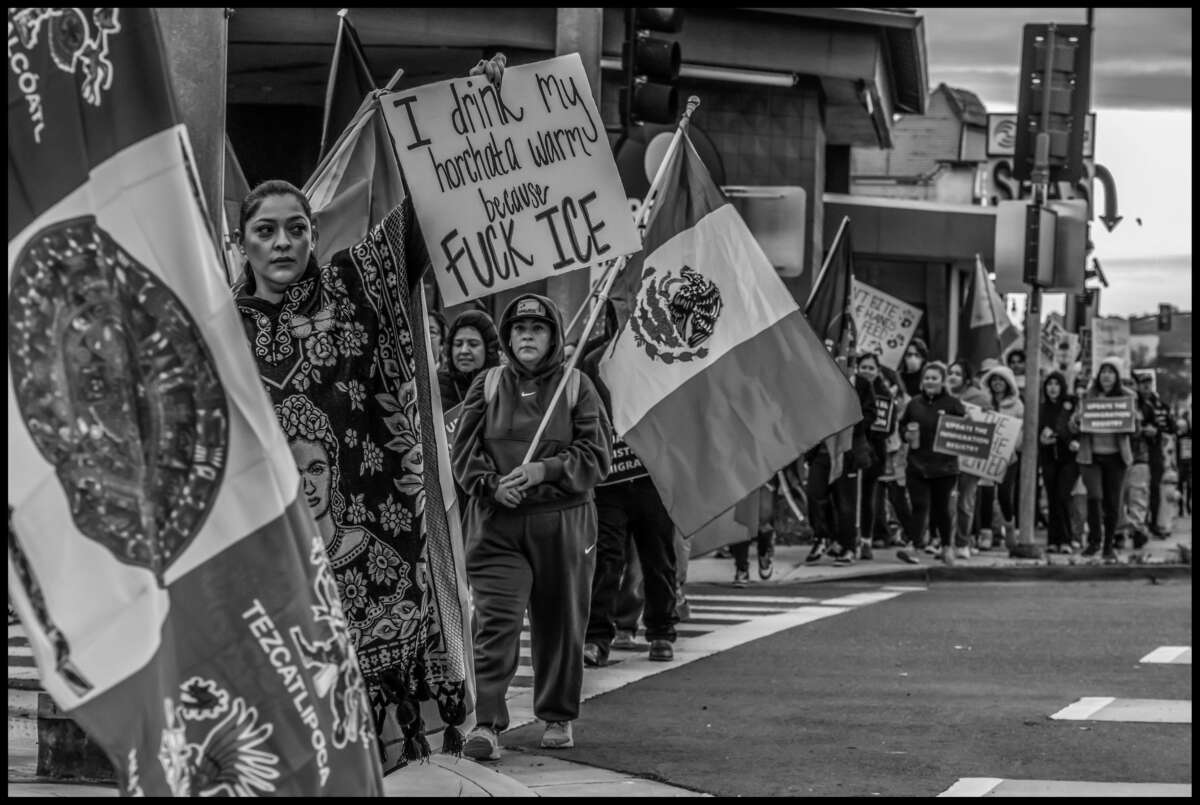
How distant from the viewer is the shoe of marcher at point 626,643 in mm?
11672

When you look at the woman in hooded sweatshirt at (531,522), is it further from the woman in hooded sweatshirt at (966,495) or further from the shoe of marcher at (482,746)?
the woman in hooded sweatshirt at (966,495)

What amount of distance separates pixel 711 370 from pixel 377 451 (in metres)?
3.64

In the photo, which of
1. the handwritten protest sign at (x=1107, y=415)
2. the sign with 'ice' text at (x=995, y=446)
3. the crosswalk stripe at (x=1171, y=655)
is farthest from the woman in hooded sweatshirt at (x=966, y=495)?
the crosswalk stripe at (x=1171, y=655)

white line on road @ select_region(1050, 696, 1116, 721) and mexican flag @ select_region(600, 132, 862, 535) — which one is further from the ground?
mexican flag @ select_region(600, 132, 862, 535)

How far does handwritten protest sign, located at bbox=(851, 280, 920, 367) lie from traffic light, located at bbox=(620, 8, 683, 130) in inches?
365

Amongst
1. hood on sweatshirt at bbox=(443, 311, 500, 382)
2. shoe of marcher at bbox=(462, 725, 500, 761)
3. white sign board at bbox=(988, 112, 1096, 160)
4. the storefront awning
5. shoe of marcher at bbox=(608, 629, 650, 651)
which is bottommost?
shoe of marcher at bbox=(608, 629, 650, 651)

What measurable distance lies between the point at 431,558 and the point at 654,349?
3.48 meters

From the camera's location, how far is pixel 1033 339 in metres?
18.9

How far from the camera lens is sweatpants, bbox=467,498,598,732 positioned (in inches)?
311

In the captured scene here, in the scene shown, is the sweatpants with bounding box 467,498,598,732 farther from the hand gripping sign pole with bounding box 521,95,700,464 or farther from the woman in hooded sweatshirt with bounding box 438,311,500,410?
the woman in hooded sweatshirt with bounding box 438,311,500,410

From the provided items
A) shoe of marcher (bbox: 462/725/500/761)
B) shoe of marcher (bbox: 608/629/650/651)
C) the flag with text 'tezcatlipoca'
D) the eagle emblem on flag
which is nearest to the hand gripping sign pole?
the eagle emblem on flag

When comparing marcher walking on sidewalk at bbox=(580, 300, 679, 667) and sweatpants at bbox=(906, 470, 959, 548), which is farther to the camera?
sweatpants at bbox=(906, 470, 959, 548)

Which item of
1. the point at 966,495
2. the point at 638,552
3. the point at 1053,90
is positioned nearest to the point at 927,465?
the point at 966,495

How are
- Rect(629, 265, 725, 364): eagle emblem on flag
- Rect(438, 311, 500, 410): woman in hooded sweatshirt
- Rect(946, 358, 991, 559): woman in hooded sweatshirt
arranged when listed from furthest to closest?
Rect(946, 358, 991, 559): woman in hooded sweatshirt → Rect(438, 311, 500, 410): woman in hooded sweatshirt → Rect(629, 265, 725, 364): eagle emblem on flag
